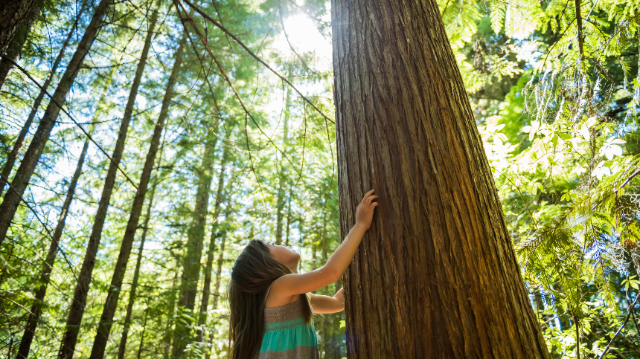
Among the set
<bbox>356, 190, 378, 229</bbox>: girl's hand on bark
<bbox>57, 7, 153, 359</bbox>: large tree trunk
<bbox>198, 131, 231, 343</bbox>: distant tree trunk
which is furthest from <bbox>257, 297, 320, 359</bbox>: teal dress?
<bbox>198, 131, 231, 343</bbox>: distant tree trunk

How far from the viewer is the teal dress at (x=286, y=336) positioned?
1926mm

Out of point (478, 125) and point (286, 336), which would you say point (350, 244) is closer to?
point (286, 336)


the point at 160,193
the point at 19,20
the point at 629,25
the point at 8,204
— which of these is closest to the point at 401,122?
the point at 629,25

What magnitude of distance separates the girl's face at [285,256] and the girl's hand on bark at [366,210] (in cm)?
121

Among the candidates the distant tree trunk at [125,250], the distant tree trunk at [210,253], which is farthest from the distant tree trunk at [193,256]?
the distant tree trunk at [125,250]

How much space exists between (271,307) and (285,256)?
0.49 meters

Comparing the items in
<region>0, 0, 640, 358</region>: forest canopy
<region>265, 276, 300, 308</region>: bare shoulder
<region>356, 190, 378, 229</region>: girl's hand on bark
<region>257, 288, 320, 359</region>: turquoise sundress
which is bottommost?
<region>257, 288, 320, 359</region>: turquoise sundress

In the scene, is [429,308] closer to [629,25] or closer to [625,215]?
[625,215]

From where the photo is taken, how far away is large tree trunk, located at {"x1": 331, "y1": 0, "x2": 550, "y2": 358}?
1.06 m

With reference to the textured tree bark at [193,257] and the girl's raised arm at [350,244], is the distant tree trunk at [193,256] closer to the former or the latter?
the textured tree bark at [193,257]

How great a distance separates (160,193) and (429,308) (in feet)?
44.5

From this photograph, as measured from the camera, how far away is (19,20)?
5.57ft

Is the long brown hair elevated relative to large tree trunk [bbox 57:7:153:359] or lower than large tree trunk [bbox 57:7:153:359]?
lower

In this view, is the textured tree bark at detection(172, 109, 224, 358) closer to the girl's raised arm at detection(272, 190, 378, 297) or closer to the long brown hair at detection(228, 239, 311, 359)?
the long brown hair at detection(228, 239, 311, 359)
